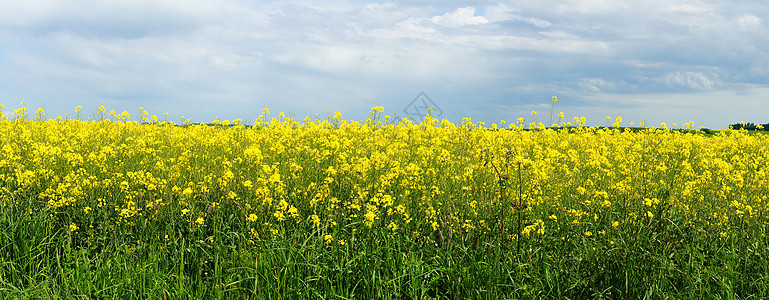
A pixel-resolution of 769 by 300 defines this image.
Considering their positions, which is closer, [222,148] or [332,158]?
[332,158]

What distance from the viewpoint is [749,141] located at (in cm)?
1132

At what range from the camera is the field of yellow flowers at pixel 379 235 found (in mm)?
3213

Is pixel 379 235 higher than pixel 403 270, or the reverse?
pixel 379 235

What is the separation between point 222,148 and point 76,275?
387cm

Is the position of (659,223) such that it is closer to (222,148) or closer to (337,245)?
(337,245)

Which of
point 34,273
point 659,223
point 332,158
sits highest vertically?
point 332,158

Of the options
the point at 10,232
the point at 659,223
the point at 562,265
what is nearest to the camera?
the point at 659,223

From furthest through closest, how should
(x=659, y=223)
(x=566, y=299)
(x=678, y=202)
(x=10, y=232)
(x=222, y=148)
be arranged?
(x=222, y=148) < (x=678, y=202) < (x=10, y=232) < (x=659, y=223) < (x=566, y=299)

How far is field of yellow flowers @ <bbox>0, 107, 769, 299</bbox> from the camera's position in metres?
3.21

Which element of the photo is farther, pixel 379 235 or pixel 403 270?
pixel 379 235

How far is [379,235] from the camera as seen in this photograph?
A: 3758 mm

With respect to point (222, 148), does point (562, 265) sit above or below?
below

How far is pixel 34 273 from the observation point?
3887mm

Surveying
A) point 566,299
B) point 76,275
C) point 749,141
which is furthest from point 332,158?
point 749,141
